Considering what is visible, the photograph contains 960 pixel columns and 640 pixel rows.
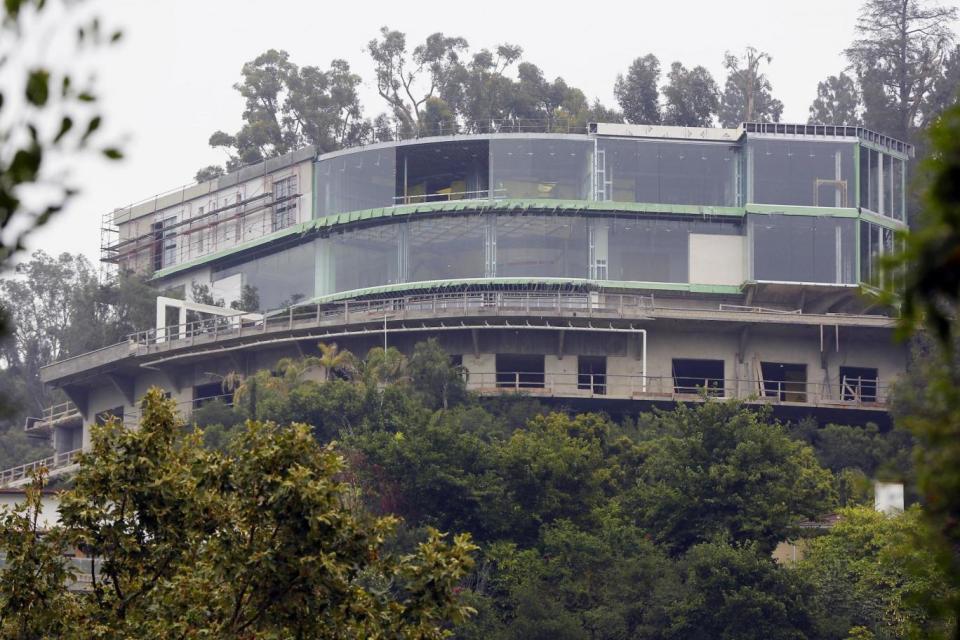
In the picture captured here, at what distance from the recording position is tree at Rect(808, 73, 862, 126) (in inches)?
4978

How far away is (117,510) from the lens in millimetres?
24562

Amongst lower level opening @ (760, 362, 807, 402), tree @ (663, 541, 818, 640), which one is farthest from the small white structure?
lower level opening @ (760, 362, 807, 402)

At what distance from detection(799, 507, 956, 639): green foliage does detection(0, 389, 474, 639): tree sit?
1095 inches

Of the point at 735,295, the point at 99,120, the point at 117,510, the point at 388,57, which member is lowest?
the point at 117,510

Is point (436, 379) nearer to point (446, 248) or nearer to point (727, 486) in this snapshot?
point (446, 248)

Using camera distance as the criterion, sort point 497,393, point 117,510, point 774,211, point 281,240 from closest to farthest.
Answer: point 117,510 → point 497,393 → point 774,211 → point 281,240

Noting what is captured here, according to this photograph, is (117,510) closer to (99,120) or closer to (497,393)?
(99,120)

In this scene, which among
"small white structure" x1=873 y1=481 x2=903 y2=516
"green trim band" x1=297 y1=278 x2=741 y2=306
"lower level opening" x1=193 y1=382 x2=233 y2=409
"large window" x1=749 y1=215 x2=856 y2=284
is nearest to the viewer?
"small white structure" x1=873 y1=481 x2=903 y2=516

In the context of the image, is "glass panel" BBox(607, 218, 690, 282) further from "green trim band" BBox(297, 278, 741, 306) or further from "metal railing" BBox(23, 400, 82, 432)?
"metal railing" BBox(23, 400, 82, 432)

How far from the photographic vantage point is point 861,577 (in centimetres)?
5397

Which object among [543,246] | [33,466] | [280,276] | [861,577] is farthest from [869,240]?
[33,466]

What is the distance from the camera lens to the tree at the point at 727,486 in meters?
56.7

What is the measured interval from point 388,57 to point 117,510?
310ft

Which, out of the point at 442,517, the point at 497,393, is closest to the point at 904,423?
the point at 442,517
